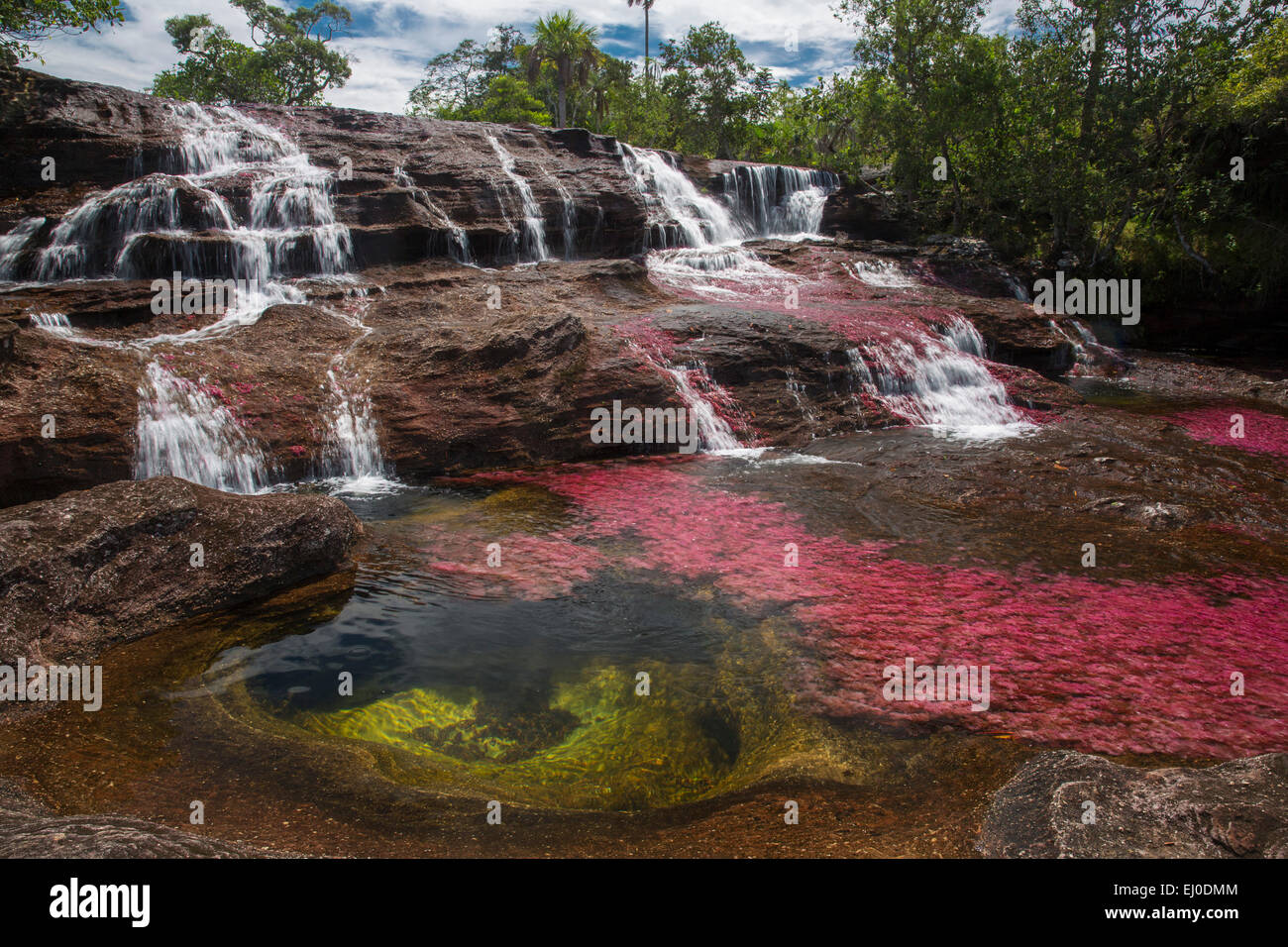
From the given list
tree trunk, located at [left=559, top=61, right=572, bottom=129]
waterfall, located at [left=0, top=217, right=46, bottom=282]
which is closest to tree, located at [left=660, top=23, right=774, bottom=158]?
tree trunk, located at [left=559, top=61, right=572, bottom=129]

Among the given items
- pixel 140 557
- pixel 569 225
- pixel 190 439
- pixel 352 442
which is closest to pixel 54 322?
pixel 190 439

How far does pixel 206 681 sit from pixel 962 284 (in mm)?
24198

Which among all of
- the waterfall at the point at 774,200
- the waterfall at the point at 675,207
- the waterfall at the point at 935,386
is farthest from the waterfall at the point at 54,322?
the waterfall at the point at 774,200

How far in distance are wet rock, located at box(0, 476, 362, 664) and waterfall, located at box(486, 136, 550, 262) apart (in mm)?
14502

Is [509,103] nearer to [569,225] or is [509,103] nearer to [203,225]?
[569,225]

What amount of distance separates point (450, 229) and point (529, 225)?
2.71 meters

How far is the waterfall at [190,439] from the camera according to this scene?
9.55 m

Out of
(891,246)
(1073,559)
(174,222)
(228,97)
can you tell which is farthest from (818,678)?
(228,97)

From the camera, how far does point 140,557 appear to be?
6348 millimetres

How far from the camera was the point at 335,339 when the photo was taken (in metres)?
13.0

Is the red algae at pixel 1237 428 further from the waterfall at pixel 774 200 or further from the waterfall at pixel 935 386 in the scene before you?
the waterfall at pixel 774 200

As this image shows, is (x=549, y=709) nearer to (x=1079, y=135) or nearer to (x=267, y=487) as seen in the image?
(x=267, y=487)

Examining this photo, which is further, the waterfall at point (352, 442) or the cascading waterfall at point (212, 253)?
the waterfall at point (352, 442)

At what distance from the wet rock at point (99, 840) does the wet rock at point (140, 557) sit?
2.75 meters
